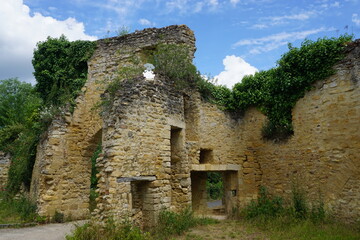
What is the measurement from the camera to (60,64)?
12156 millimetres

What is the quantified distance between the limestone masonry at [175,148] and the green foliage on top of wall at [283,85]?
282 millimetres

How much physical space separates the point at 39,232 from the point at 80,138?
147 inches

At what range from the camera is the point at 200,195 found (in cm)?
1127

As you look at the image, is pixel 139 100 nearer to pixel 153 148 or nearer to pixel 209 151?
pixel 153 148

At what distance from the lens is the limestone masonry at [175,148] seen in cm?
712

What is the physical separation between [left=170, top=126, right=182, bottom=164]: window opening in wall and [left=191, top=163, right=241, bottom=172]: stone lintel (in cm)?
72

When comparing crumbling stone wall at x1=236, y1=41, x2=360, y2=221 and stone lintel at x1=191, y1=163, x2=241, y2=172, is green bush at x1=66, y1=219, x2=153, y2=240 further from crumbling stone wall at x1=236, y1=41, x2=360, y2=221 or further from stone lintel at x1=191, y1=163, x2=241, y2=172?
crumbling stone wall at x1=236, y1=41, x2=360, y2=221

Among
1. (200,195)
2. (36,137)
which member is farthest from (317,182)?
(36,137)

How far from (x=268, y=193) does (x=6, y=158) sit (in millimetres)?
11439

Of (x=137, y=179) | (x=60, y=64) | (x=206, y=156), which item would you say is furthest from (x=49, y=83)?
(x=137, y=179)

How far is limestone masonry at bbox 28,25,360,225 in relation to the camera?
712 centimetres

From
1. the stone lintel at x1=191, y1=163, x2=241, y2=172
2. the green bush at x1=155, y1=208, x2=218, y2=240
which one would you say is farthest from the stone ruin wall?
the green bush at x1=155, y1=208, x2=218, y2=240

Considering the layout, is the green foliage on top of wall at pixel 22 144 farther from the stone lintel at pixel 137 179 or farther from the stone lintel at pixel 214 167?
the stone lintel at pixel 214 167

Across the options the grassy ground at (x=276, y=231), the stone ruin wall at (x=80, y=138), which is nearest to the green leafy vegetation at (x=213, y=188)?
the stone ruin wall at (x=80, y=138)
